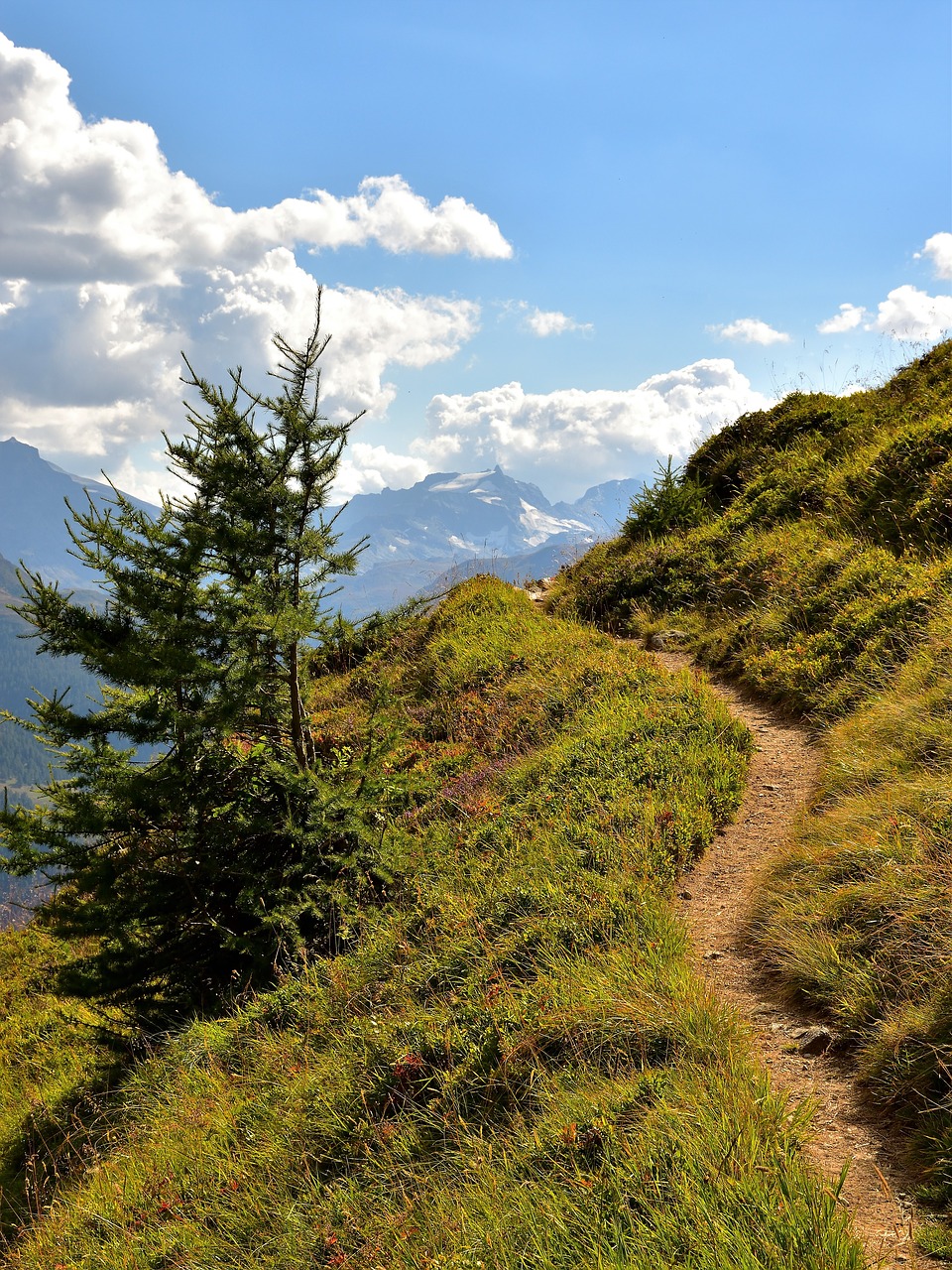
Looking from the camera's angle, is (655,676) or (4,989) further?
(4,989)

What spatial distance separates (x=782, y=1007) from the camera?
439 centimetres

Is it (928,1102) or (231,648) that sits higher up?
(231,648)

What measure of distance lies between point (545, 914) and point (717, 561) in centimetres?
1075

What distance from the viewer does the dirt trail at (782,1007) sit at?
2.94m

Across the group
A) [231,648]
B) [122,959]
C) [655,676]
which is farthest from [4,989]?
[655,676]

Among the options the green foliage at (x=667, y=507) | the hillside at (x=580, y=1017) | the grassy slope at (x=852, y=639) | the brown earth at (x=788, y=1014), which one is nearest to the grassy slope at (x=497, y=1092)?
the hillside at (x=580, y=1017)

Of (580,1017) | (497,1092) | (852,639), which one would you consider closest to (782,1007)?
(580,1017)

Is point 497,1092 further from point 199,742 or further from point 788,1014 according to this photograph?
point 199,742

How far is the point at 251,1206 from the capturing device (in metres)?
4.18

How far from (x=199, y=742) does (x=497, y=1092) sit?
5.47 metres

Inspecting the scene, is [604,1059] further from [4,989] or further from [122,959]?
[4,989]

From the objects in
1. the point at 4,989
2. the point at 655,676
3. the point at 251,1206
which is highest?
the point at 655,676

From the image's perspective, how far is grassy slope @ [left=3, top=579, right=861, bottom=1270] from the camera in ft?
9.67

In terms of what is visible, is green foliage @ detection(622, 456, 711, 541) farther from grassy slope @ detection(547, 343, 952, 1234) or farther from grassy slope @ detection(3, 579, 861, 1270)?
grassy slope @ detection(3, 579, 861, 1270)
